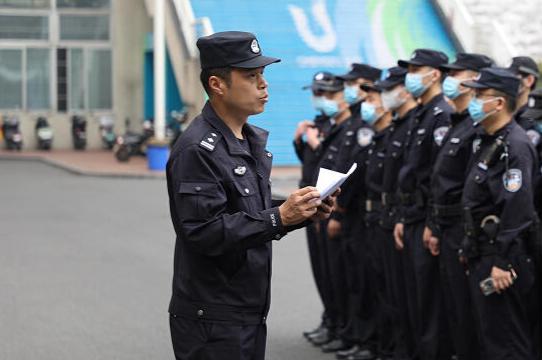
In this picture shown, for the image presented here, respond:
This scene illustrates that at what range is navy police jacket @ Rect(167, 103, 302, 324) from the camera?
418 cm

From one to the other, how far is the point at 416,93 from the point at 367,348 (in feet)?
6.60

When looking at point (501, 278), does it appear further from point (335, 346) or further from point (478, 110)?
point (335, 346)

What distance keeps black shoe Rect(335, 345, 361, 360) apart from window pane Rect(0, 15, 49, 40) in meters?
23.3

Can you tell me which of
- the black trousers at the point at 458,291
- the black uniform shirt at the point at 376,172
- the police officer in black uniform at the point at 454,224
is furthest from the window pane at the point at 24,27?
the black trousers at the point at 458,291

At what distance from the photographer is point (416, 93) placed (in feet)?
25.0

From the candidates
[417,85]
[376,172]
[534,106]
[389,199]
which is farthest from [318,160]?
[534,106]

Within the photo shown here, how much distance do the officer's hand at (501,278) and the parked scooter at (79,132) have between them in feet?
79.2

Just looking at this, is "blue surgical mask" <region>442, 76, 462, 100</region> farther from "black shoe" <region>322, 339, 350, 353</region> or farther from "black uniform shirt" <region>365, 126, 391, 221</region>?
"black shoe" <region>322, 339, 350, 353</region>

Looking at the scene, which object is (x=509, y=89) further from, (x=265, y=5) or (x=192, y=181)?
(x=265, y=5)

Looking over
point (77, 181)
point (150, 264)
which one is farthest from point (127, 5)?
point (150, 264)

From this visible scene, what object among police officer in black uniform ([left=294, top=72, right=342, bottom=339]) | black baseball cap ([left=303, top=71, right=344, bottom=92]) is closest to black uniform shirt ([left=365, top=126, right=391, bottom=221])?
police officer in black uniform ([left=294, top=72, right=342, bottom=339])

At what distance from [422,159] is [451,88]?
52cm

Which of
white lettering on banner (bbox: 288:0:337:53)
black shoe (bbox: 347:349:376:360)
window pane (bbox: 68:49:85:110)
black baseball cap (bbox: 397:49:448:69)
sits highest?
white lettering on banner (bbox: 288:0:337:53)

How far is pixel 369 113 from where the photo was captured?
812 cm
